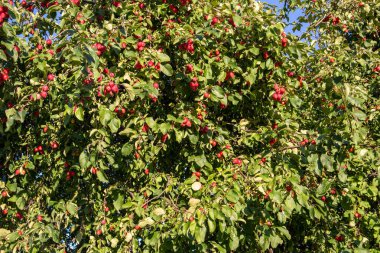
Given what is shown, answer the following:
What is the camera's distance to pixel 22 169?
139 inches

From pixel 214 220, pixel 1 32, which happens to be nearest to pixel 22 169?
pixel 1 32

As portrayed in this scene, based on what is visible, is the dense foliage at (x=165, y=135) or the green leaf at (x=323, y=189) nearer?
the green leaf at (x=323, y=189)

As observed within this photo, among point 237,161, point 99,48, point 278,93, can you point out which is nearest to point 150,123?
point 99,48

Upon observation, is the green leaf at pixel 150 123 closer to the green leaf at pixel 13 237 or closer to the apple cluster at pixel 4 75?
the apple cluster at pixel 4 75

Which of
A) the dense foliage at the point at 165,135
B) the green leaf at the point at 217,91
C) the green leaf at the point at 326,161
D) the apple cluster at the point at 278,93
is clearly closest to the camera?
the green leaf at the point at 326,161

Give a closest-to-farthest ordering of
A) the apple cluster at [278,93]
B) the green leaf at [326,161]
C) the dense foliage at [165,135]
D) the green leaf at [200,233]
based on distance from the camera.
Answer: the green leaf at [200,233], the green leaf at [326,161], the dense foliage at [165,135], the apple cluster at [278,93]

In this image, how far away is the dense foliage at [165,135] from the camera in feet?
9.65

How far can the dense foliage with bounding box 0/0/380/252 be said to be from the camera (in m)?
2.94

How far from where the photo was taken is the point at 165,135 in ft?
11.0

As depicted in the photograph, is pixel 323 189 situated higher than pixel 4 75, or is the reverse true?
pixel 323 189

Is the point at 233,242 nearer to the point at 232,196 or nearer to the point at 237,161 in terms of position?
the point at 232,196

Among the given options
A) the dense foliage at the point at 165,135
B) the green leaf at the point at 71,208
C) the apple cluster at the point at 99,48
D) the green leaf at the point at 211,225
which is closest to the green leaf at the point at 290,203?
the dense foliage at the point at 165,135

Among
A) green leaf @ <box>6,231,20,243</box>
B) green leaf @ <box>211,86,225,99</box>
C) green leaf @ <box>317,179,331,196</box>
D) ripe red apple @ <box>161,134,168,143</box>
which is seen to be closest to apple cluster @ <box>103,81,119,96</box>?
ripe red apple @ <box>161,134,168,143</box>

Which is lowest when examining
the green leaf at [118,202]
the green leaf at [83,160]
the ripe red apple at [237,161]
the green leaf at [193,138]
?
the green leaf at [118,202]
